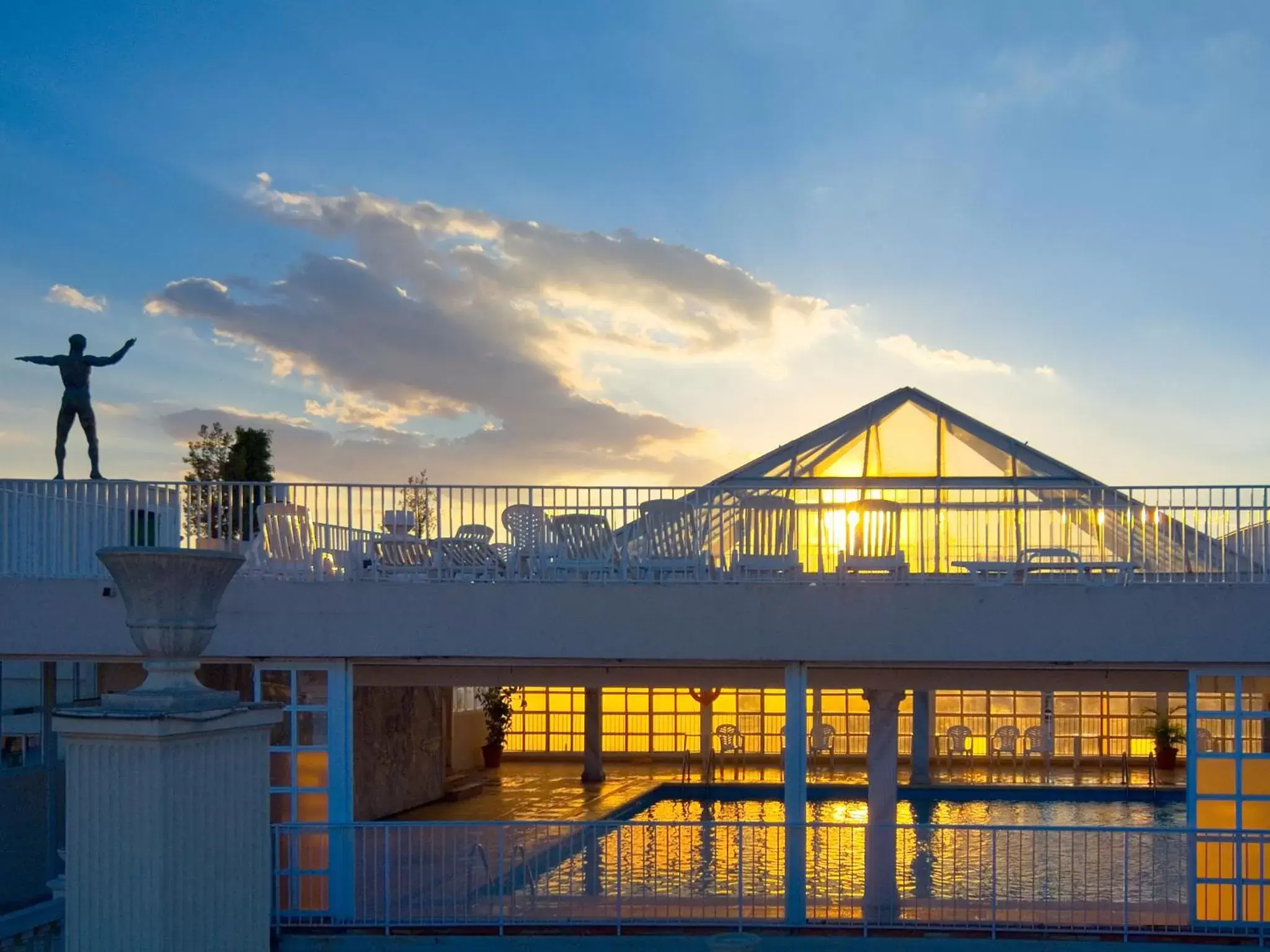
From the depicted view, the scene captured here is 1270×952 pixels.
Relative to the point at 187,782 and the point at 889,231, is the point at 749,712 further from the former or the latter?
the point at 187,782

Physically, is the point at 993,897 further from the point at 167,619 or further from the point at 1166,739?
the point at 1166,739

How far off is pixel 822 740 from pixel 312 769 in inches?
524

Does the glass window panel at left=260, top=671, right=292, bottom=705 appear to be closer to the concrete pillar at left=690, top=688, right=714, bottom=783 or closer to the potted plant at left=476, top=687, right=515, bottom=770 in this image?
the concrete pillar at left=690, top=688, right=714, bottom=783

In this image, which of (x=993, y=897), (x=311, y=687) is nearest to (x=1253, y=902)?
(x=993, y=897)

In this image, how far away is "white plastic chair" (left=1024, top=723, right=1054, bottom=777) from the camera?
88.0ft

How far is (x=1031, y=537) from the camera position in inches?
→ 623

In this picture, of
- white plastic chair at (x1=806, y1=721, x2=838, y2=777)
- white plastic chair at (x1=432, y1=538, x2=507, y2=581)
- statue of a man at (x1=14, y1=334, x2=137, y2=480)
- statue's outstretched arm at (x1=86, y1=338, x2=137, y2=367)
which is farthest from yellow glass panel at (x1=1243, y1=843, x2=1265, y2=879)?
statue's outstretched arm at (x1=86, y1=338, x2=137, y2=367)

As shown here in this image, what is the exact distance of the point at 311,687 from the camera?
1444 centimetres

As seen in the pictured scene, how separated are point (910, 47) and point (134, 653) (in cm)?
1492

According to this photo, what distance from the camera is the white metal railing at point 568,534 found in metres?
14.0

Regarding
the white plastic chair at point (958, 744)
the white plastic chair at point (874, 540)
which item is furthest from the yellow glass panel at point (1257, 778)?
the white plastic chair at point (958, 744)

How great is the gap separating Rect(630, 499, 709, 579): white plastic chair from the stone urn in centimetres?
636

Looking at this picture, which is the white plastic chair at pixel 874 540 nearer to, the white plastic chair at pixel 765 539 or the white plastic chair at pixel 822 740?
the white plastic chair at pixel 765 539

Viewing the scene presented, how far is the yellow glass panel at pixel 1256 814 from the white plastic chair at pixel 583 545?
273 inches
